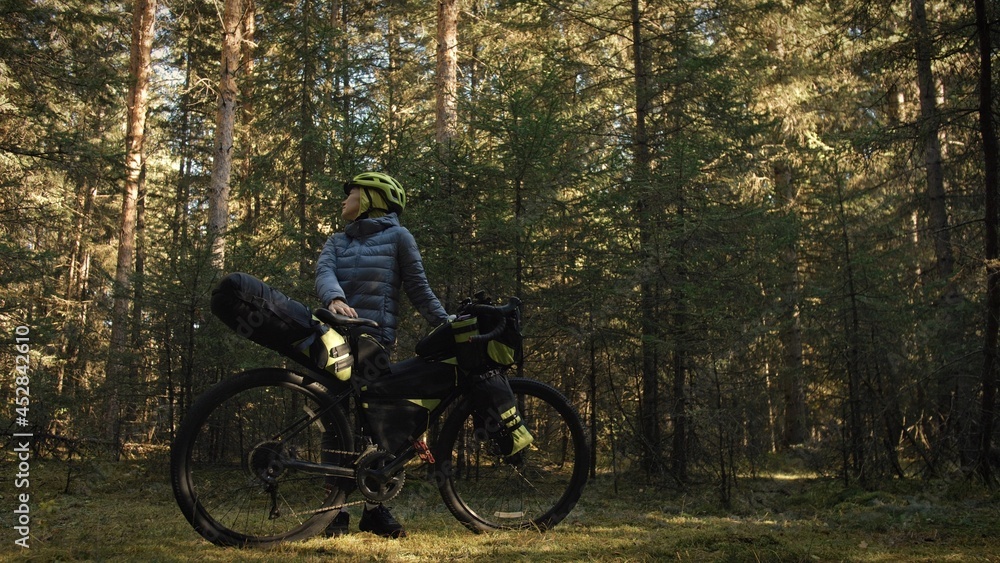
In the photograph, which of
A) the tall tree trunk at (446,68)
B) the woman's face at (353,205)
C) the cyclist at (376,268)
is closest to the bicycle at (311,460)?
the cyclist at (376,268)

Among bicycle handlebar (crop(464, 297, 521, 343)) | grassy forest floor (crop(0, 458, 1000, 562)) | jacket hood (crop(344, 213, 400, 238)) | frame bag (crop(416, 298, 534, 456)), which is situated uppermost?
jacket hood (crop(344, 213, 400, 238))

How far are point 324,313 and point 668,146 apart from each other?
696 cm

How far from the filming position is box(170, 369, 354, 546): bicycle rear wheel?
368cm

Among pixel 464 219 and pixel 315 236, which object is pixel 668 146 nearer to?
pixel 464 219

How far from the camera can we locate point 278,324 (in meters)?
3.67

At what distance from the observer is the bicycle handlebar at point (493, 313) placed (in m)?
4.01

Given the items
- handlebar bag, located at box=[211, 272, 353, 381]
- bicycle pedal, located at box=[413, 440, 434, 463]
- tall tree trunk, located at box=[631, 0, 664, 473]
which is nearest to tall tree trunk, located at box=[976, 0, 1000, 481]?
tall tree trunk, located at box=[631, 0, 664, 473]

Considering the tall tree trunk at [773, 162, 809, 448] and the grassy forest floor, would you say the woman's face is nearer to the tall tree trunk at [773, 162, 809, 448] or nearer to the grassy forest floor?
the grassy forest floor

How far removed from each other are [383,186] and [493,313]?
122 cm

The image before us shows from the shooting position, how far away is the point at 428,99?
1717 cm

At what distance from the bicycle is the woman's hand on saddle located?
0.08 m

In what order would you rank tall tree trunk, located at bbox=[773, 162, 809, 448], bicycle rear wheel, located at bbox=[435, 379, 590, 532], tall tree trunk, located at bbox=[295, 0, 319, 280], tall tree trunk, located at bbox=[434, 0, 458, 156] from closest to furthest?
bicycle rear wheel, located at bbox=[435, 379, 590, 532]
tall tree trunk, located at bbox=[434, 0, 458, 156]
tall tree trunk, located at bbox=[295, 0, 319, 280]
tall tree trunk, located at bbox=[773, 162, 809, 448]

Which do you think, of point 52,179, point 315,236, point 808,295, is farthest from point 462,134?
point 52,179

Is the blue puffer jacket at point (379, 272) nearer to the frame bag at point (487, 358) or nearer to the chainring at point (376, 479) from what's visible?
the frame bag at point (487, 358)
